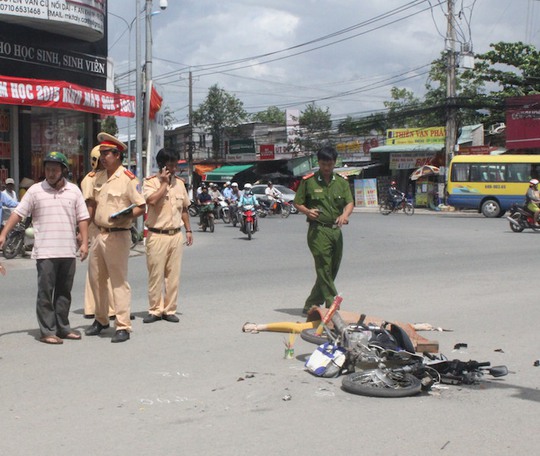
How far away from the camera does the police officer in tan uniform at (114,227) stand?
7.12 meters

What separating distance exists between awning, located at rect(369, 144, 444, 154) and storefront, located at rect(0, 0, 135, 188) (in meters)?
29.6

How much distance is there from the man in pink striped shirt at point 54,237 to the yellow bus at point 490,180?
28.2 m

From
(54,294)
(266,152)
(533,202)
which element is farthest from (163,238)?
(266,152)

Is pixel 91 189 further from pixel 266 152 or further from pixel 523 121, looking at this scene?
pixel 266 152

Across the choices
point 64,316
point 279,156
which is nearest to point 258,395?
point 64,316

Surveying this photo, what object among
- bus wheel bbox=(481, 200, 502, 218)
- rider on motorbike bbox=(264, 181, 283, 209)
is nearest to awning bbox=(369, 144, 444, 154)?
bus wheel bbox=(481, 200, 502, 218)

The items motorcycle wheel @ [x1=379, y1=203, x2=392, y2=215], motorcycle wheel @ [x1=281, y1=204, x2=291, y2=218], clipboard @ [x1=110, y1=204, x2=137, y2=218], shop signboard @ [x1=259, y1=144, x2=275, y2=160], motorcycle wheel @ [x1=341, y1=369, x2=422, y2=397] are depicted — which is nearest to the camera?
motorcycle wheel @ [x1=341, y1=369, x2=422, y2=397]

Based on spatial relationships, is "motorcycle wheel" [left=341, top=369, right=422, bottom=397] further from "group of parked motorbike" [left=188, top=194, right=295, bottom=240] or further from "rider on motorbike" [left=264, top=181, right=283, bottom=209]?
"rider on motorbike" [left=264, top=181, right=283, bottom=209]

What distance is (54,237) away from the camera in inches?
273

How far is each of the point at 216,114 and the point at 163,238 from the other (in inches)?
2152

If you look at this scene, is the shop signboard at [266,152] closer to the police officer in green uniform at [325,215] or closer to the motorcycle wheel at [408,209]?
the motorcycle wheel at [408,209]

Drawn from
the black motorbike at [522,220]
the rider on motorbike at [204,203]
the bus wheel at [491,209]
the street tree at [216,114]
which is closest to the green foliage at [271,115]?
the street tree at [216,114]

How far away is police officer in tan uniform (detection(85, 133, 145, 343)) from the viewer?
23.4ft

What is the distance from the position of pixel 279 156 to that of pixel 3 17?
1598 inches
